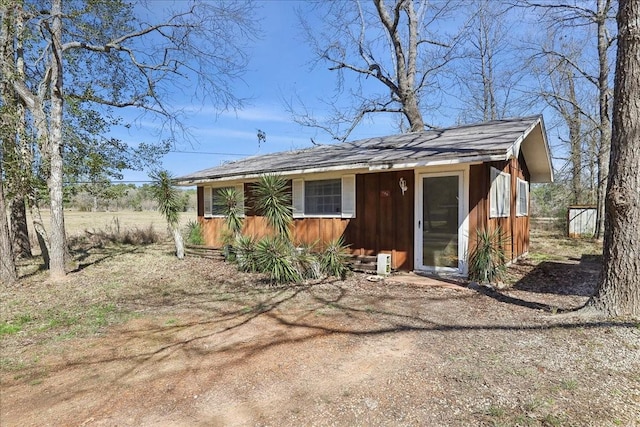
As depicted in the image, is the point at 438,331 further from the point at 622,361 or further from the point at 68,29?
the point at 68,29

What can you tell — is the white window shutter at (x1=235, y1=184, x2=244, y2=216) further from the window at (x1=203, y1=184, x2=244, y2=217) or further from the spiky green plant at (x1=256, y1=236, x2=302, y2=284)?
the spiky green plant at (x1=256, y1=236, x2=302, y2=284)

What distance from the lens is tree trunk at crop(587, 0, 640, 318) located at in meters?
4.18

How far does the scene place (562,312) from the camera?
4.83m

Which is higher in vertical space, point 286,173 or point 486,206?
point 286,173

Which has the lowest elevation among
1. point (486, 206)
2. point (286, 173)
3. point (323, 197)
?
point (486, 206)

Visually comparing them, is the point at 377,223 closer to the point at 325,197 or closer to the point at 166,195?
the point at 325,197

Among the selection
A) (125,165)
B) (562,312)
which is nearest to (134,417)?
(562,312)

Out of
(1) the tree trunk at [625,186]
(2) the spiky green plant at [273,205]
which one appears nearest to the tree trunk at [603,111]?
(1) the tree trunk at [625,186]

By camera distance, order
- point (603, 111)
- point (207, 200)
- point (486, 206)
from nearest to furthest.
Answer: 1. point (486, 206)
2. point (207, 200)
3. point (603, 111)

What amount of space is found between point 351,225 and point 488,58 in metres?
20.0

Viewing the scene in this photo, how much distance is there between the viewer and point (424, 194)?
751cm

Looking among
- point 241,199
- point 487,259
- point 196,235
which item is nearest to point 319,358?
point 487,259

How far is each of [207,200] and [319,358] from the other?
387 inches

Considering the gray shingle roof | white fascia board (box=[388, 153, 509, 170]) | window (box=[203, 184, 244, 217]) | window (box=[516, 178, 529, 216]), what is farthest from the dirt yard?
window (box=[203, 184, 244, 217])
